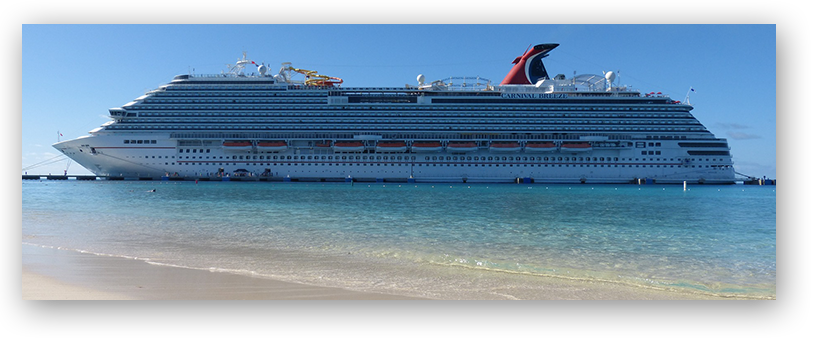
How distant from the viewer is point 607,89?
51.7 metres

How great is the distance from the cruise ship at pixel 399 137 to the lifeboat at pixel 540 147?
6.8 inches

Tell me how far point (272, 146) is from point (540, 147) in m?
28.3

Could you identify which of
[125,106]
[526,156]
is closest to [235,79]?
[125,106]

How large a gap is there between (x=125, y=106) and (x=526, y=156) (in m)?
44.0

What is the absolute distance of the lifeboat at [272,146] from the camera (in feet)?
154

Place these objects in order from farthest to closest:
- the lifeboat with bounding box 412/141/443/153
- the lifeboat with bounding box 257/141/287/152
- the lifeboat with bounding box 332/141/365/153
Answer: the lifeboat with bounding box 257/141/287/152 → the lifeboat with bounding box 332/141/365/153 → the lifeboat with bounding box 412/141/443/153

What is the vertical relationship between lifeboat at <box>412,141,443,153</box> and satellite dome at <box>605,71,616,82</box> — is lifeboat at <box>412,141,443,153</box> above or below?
below

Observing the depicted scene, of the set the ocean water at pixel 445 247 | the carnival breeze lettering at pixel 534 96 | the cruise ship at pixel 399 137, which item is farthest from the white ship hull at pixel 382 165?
the ocean water at pixel 445 247

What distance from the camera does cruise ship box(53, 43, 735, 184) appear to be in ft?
152

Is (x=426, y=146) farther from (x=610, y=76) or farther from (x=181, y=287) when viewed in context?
(x=181, y=287)

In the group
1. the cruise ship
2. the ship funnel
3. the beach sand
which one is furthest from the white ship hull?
the beach sand

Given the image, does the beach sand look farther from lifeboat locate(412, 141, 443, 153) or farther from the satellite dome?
the satellite dome

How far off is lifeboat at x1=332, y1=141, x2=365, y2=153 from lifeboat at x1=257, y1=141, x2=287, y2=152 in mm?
5393

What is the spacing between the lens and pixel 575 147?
154ft
